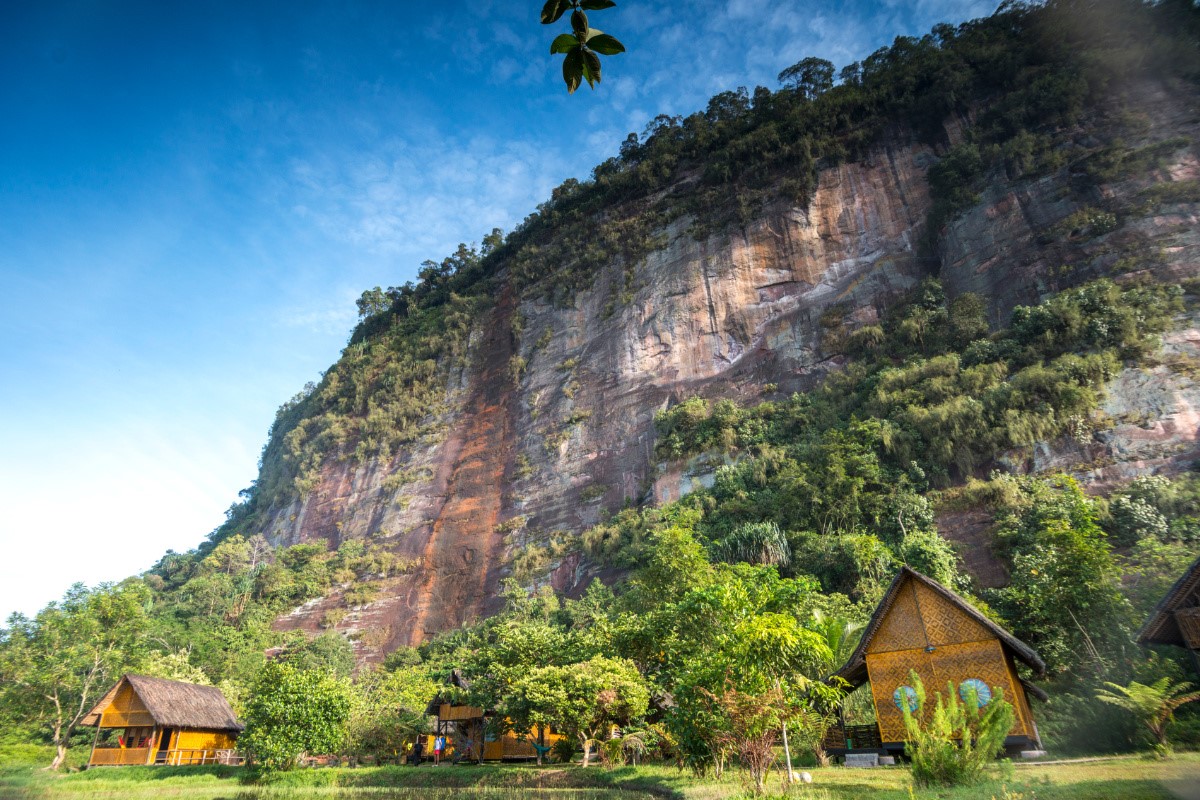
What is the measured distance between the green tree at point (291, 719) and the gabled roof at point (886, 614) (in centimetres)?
1495

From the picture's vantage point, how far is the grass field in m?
8.31

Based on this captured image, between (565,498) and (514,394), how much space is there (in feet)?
34.5

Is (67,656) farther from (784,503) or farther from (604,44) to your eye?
(604,44)

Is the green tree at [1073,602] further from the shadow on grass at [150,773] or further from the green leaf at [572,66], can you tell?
the shadow on grass at [150,773]

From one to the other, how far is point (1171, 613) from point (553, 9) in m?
14.7

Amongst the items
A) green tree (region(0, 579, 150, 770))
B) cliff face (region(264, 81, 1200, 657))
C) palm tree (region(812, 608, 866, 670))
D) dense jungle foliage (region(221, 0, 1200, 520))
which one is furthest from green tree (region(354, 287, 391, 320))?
palm tree (region(812, 608, 866, 670))

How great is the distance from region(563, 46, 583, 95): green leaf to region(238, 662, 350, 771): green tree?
21526 millimetres

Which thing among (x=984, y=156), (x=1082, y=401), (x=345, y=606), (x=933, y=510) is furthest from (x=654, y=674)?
(x=984, y=156)

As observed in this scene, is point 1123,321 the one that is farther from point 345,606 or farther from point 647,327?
point 345,606

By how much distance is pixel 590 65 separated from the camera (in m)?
2.75

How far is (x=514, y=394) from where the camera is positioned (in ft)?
156

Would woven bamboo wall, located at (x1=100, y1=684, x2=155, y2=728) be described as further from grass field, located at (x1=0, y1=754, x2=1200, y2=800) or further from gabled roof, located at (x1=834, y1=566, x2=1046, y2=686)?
gabled roof, located at (x1=834, y1=566, x2=1046, y2=686)

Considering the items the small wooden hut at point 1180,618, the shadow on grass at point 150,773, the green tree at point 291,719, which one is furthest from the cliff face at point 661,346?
the small wooden hut at point 1180,618

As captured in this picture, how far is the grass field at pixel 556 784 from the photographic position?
8312mm
